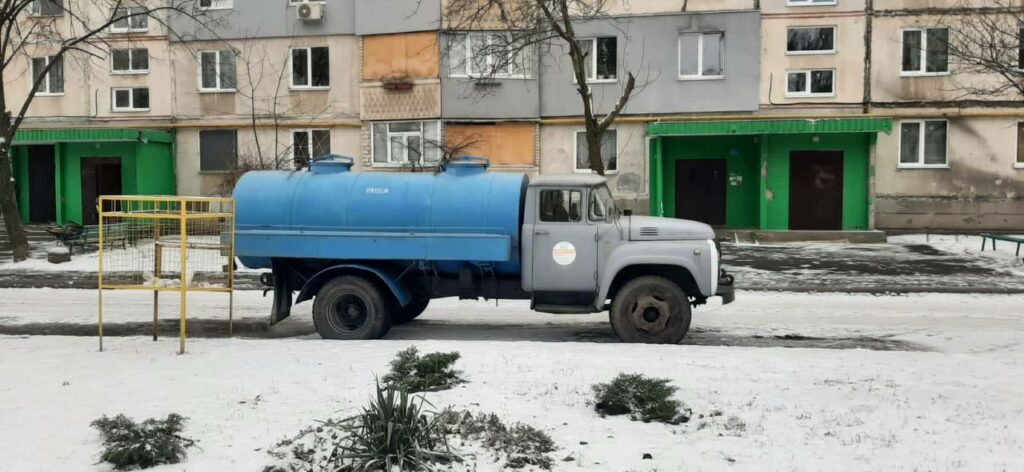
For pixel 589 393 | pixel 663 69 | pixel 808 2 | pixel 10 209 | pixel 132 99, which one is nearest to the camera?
pixel 589 393

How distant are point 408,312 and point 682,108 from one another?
17.0 m

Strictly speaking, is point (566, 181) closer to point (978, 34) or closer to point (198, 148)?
point (978, 34)

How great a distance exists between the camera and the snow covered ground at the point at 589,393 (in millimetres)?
6262

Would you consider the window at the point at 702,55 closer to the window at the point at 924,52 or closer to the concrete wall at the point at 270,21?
the window at the point at 924,52

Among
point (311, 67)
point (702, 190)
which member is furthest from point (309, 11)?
point (702, 190)

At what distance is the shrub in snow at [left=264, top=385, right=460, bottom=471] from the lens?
5941 millimetres

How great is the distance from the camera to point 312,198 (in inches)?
447

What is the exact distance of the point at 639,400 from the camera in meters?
7.26

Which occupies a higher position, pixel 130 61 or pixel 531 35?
Result: pixel 130 61

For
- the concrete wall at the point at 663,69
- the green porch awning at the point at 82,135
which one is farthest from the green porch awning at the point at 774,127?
the green porch awning at the point at 82,135

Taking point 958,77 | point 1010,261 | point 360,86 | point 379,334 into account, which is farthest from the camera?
point 360,86

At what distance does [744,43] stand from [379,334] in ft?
64.0

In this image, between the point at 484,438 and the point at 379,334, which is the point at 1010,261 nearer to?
the point at 379,334

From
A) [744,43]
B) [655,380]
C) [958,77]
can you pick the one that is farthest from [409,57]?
[655,380]
